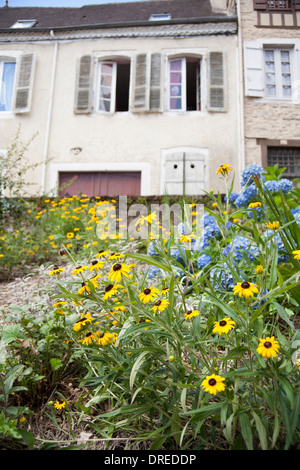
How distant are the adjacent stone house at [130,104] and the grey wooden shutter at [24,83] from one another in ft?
0.09

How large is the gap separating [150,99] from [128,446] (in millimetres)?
8703

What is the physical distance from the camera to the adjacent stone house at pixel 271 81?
834 cm

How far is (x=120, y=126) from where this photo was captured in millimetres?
8719

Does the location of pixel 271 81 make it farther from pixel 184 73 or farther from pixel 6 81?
pixel 6 81

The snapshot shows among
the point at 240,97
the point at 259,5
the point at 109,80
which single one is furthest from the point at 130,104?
the point at 259,5

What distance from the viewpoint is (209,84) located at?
8758 millimetres

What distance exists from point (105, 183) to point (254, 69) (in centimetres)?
472

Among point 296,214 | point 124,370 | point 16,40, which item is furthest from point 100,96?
point 124,370

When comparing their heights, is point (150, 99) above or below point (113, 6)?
below

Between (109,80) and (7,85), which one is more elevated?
(109,80)

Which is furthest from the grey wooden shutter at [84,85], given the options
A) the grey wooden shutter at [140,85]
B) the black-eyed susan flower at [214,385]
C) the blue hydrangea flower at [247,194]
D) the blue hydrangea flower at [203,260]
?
the black-eyed susan flower at [214,385]

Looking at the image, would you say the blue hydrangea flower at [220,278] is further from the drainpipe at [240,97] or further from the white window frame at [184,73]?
the white window frame at [184,73]

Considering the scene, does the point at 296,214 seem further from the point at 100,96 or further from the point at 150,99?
the point at 100,96

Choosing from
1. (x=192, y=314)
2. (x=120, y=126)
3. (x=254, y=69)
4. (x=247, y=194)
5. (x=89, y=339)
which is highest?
(x=254, y=69)
